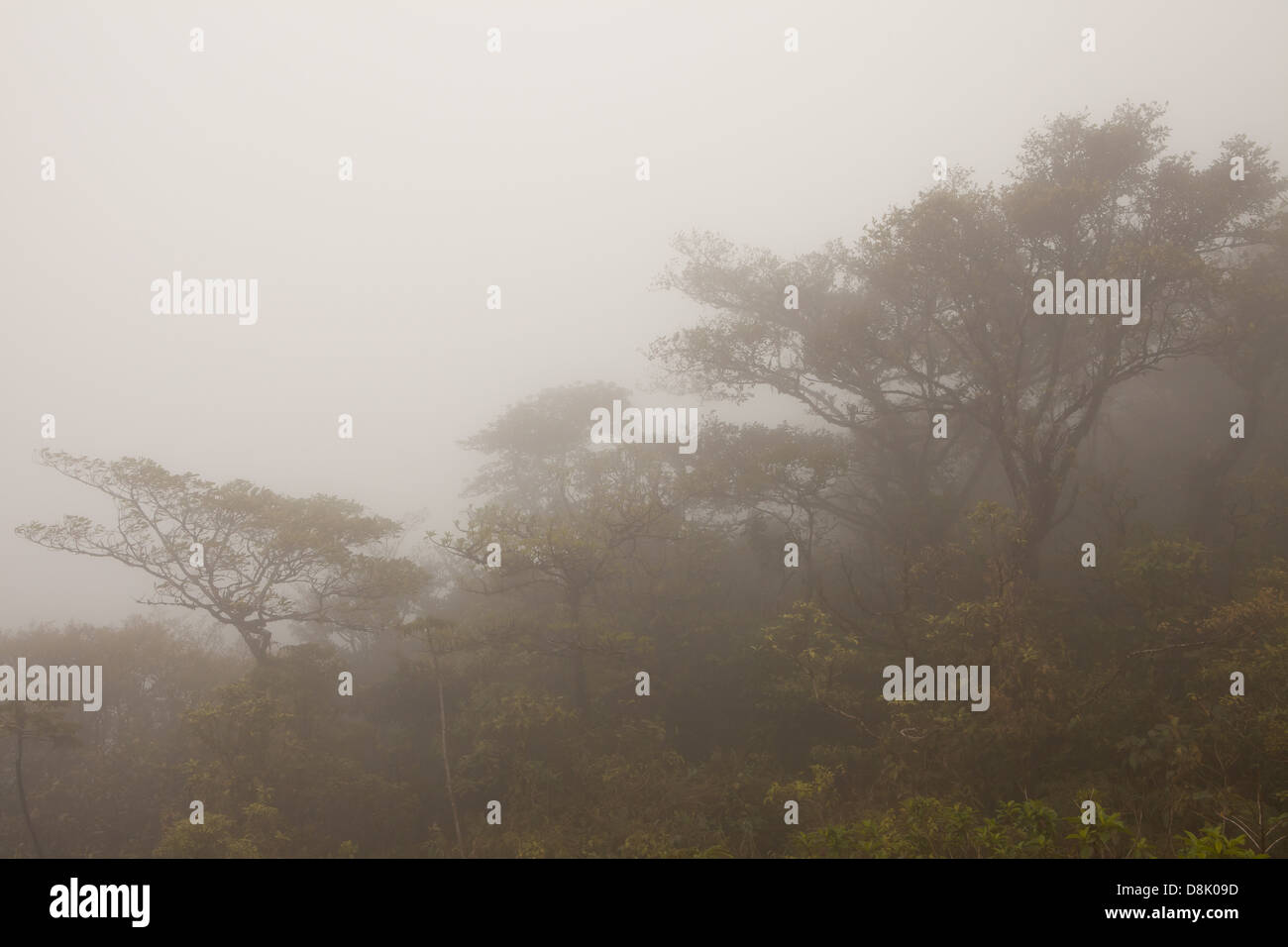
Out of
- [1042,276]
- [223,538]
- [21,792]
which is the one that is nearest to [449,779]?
[223,538]

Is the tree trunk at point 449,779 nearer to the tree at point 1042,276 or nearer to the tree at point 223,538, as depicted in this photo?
the tree at point 223,538

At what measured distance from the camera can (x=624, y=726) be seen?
1633 centimetres

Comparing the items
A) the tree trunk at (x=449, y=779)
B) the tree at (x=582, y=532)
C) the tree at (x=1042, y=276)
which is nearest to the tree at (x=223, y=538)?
the tree at (x=582, y=532)

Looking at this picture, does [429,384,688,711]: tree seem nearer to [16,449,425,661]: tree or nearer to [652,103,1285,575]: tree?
[16,449,425,661]: tree

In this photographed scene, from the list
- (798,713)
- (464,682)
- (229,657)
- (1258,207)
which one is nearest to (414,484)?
(229,657)

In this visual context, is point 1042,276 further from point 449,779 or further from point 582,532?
point 449,779

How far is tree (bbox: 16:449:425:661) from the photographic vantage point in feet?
56.7

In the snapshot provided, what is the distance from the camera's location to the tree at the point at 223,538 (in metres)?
17.3

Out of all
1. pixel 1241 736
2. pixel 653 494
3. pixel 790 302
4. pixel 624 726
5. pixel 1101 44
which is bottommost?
pixel 624 726

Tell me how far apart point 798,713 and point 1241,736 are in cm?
871

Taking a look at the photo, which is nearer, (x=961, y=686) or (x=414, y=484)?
(x=961, y=686)

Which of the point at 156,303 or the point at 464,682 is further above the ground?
the point at 156,303
